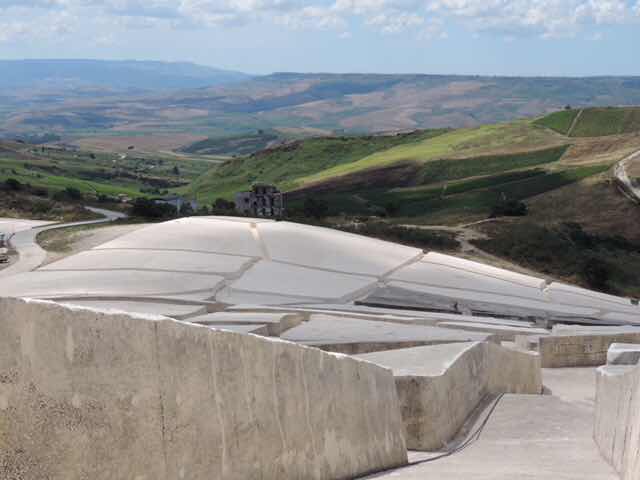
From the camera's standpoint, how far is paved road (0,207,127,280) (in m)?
36.5

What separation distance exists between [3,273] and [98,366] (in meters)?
32.4

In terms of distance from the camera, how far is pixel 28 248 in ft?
139

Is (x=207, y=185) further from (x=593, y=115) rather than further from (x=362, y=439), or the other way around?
(x=362, y=439)

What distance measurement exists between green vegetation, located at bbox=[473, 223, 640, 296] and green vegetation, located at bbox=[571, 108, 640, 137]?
71218mm

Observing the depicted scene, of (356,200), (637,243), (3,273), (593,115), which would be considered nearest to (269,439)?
(3,273)

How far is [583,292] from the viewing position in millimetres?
38375

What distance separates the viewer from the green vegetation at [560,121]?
13927 cm

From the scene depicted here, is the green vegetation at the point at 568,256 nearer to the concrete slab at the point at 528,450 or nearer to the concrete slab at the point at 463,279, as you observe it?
the concrete slab at the point at 463,279

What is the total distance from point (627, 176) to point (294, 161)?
260 feet

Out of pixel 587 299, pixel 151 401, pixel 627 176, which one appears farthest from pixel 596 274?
pixel 151 401

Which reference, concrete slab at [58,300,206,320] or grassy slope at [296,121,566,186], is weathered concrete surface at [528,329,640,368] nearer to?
concrete slab at [58,300,206,320]

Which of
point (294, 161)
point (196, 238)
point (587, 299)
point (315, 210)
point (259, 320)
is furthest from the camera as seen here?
point (294, 161)

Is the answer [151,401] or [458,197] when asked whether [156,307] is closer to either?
[151,401]

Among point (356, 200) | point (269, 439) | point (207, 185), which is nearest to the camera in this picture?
point (269, 439)
